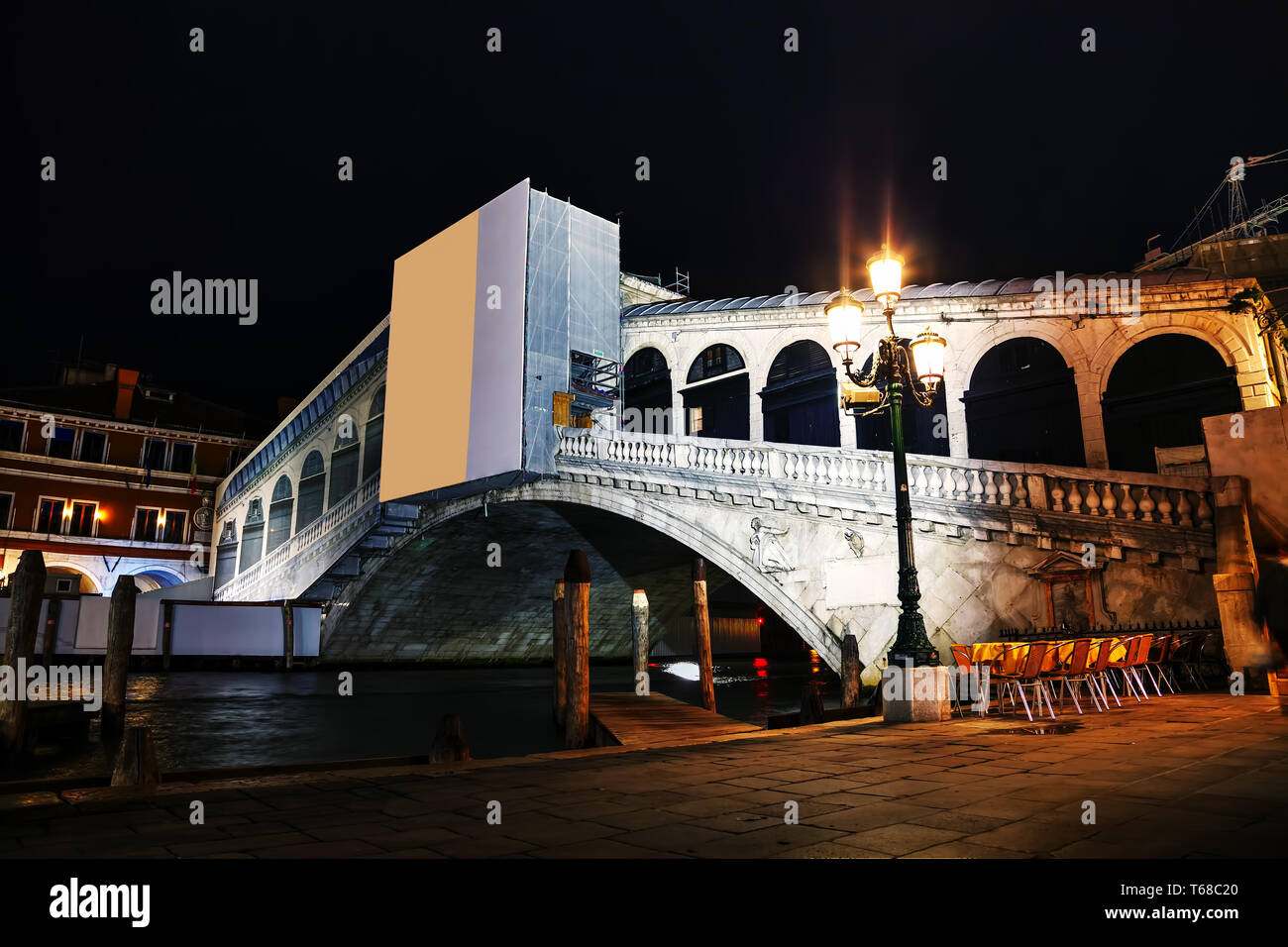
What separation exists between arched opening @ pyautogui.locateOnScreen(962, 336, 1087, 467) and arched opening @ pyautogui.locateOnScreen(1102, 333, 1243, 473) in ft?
2.81

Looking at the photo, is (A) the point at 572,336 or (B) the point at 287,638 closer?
(A) the point at 572,336

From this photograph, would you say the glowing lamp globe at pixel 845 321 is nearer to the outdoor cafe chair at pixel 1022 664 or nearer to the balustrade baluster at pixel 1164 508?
the outdoor cafe chair at pixel 1022 664

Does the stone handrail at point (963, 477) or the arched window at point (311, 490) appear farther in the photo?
the arched window at point (311, 490)

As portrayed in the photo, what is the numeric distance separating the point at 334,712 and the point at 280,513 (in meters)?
21.3

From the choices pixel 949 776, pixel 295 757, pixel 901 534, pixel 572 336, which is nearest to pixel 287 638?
pixel 572 336

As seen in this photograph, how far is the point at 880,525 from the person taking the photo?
39.4 feet

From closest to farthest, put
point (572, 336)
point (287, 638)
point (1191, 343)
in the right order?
point (1191, 343), point (572, 336), point (287, 638)

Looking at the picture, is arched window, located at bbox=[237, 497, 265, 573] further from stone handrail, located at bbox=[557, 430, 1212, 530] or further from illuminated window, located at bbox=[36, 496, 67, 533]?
stone handrail, located at bbox=[557, 430, 1212, 530]

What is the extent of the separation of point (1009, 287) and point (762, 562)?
725 cm

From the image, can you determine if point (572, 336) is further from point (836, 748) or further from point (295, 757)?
point (836, 748)

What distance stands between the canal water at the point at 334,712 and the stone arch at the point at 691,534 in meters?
1.84

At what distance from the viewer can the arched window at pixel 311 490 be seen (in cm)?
3120

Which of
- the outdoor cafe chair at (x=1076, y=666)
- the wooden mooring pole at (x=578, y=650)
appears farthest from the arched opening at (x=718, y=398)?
the outdoor cafe chair at (x=1076, y=666)

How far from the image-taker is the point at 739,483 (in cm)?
1348
